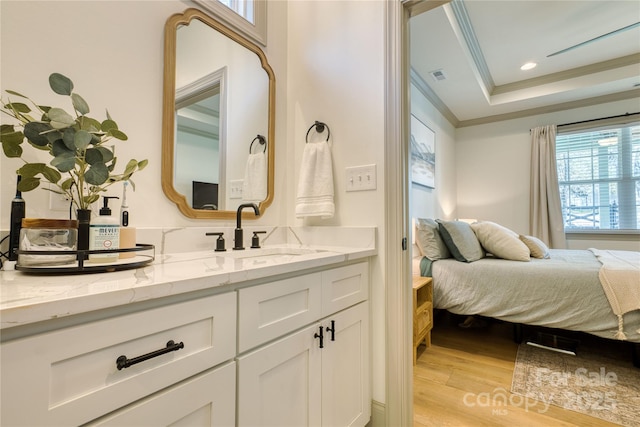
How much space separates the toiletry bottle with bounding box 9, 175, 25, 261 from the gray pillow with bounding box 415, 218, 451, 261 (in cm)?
261

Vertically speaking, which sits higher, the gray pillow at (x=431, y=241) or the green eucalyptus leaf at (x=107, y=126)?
the green eucalyptus leaf at (x=107, y=126)

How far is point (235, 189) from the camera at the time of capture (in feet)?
4.86

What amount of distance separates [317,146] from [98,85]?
93cm

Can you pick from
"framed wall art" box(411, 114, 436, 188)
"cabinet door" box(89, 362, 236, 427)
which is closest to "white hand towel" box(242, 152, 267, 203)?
"cabinet door" box(89, 362, 236, 427)

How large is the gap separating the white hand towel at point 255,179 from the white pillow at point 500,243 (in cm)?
223

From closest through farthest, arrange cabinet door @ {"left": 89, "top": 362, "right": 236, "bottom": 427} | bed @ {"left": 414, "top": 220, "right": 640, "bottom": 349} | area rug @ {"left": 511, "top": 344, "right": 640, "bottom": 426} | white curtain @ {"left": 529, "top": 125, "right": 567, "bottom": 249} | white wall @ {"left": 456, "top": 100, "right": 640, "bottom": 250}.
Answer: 1. cabinet door @ {"left": 89, "top": 362, "right": 236, "bottom": 427}
2. area rug @ {"left": 511, "top": 344, "right": 640, "bottom": 426}
3. bed @ {"left": 414, "top": 220, "right": 640, "bottom": 349}
4. white curtain @ {"left": 529, "top": 125, "right": 567, "bottom": 249}
5. white wall @ {"left": 456, "top": 100, "right": 640, "bottom": 250}

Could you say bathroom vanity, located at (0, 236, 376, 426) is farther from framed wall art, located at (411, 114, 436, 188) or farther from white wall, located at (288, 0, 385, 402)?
framed wall art, located at (411, 114, 436, 188)

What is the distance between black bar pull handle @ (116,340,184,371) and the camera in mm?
555

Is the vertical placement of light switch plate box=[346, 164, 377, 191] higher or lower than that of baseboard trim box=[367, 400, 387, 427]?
higher

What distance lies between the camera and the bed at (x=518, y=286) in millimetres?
1938

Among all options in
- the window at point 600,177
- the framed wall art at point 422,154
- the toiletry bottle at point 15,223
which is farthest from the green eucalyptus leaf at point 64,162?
the window at point 600,177

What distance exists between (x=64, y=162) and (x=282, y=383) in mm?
846

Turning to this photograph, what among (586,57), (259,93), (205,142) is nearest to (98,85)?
(205,142)

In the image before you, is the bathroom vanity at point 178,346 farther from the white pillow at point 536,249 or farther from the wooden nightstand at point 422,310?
the white pillow at point 536,249
